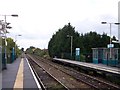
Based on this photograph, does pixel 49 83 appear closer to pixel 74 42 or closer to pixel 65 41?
pixel 74 42

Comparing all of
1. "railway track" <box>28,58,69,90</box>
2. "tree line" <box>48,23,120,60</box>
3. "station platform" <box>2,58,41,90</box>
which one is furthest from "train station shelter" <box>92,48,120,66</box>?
"tree line" <box>48,23,120,60</box>

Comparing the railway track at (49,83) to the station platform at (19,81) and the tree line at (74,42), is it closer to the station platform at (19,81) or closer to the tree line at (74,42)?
the station platform at (19,81)

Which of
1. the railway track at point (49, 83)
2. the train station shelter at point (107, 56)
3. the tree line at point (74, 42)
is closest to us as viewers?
the railway track at point (49, 83)

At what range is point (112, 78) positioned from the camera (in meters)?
27.1

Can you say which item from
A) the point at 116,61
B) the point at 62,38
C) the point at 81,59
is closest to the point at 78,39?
the point at 62,38

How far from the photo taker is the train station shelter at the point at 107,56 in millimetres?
41047

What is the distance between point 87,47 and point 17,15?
58.0 meters

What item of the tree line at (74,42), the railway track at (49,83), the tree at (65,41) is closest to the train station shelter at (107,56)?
the railway track at (49,83)

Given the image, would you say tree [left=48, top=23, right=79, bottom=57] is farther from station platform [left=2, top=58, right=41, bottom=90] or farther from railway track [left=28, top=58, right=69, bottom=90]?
station platform [left=2, top=58, right=41, bottom=90]

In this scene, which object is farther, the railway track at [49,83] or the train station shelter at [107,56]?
the train station shelter at [107,56]

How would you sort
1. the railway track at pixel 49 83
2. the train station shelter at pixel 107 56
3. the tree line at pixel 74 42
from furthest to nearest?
the tree line at pixel 74 42
the train station shelter at pixel 107 56
the railway track at pixel 49 83

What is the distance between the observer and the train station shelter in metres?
41.0

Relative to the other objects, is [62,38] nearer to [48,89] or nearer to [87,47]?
[87,47]

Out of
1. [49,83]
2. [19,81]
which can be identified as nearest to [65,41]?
[49,83]
